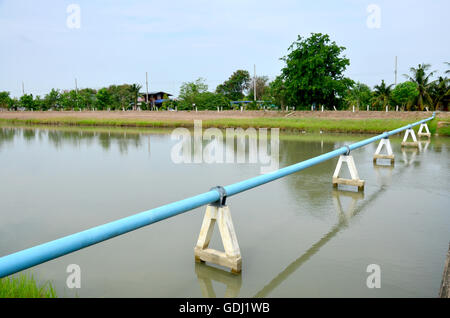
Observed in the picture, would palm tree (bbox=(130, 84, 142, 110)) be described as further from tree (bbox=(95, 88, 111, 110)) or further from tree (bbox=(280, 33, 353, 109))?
tree (bbox=(280, 33, 353, 109))

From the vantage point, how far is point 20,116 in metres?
29.2

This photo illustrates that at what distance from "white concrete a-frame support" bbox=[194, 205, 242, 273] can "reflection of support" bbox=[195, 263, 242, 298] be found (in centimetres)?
6

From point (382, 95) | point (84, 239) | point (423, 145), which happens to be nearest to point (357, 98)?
point (382, 95)

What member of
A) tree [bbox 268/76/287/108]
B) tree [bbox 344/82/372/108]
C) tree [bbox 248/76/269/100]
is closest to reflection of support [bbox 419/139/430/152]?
tree [bbox 268/76/287/108]

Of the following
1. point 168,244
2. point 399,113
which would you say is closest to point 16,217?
point 168,244

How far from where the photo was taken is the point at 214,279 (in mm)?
2686

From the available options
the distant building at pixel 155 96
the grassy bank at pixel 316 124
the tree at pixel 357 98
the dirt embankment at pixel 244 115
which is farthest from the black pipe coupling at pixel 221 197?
the distant building at pixel 155 96

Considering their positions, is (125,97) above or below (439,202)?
above

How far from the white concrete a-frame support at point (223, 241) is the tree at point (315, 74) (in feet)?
65.0

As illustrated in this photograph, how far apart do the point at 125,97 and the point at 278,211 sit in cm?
3730

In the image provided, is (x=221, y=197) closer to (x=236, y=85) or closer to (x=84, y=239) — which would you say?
(x=84, y=239)

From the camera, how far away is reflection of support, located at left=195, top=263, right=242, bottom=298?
2516mm

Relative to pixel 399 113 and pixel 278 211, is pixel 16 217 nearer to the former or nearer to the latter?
pixel 278 211

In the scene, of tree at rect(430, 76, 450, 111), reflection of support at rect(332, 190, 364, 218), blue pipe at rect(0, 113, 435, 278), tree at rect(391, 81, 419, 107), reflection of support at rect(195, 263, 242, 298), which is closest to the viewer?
blue pipe at rect(0, 113, 435, 278)
